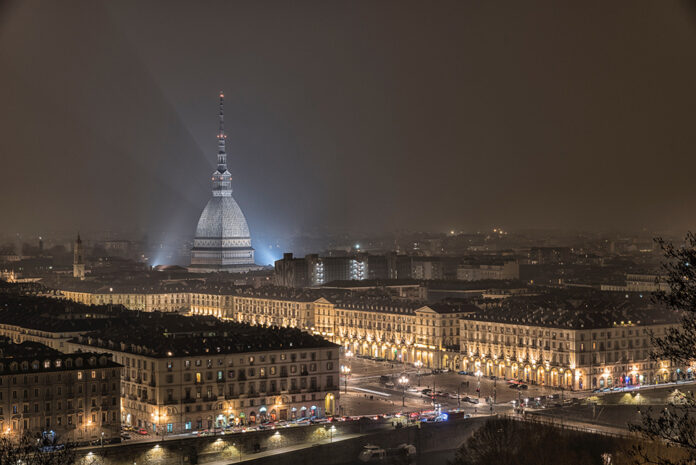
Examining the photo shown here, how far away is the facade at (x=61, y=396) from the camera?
43719mm

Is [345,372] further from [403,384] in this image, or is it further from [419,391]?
[419,391]

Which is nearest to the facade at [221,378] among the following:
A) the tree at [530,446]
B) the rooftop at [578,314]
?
the tree at [530,446]

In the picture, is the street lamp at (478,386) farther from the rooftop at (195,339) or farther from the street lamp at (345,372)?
the rooftop at (195,339)

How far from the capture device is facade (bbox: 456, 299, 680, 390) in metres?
59.0

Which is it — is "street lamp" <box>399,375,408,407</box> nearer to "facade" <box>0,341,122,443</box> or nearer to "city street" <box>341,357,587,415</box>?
"city street" <box>341,357,587,415</box>

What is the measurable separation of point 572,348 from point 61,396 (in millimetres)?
25068

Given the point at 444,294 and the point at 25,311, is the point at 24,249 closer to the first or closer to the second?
the point at 444,294

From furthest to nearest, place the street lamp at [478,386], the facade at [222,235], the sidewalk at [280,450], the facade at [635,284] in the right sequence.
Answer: the facade at [222,235] < the facade at [635,284] < the street lamp at [478,386] < the sidewalk at [280,450]

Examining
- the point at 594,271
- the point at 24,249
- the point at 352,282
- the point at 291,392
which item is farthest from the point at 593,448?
the point at 24,249

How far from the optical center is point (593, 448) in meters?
43.6

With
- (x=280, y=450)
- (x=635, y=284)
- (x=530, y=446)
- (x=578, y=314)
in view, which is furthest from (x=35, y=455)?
(x=635, y=284)

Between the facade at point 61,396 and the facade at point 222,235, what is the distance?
88967mm

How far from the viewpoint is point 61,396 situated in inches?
1763

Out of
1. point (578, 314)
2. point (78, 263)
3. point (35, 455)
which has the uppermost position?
point (78, 263)
